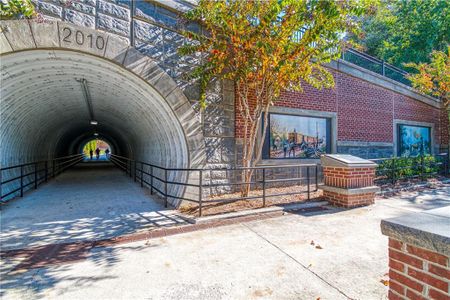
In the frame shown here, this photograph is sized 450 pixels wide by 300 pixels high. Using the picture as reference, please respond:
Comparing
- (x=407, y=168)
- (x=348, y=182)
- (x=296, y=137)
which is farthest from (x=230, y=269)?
(x=407, y=168)

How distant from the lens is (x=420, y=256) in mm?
1844

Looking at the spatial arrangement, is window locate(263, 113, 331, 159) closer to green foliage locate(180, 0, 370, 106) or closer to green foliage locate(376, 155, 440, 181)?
green foliage locate(376, 155, 440, 181)

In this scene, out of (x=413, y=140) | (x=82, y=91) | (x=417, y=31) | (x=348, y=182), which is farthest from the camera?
(x=417, y=31)

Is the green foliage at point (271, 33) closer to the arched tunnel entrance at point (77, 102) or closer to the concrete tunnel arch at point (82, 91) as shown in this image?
the concrete tunnel arch at point (82, 91)

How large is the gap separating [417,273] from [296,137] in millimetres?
7502

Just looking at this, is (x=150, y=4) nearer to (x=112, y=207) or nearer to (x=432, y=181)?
(x=112, y=207)

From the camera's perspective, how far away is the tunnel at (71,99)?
579 cm

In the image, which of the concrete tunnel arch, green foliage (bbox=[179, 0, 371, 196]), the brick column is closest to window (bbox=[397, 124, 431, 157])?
green foliage (bbox=[179, 0, 371, 196])

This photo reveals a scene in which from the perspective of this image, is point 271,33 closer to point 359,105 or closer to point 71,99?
point 359,105

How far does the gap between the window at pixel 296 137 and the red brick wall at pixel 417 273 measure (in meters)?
6.50

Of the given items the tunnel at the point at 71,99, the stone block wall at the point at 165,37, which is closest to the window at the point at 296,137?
the stone block wall at the point at 165,37

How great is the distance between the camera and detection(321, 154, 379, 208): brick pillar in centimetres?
613

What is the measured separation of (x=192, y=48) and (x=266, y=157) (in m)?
4.36

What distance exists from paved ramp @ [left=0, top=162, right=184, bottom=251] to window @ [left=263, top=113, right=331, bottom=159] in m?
4.42
